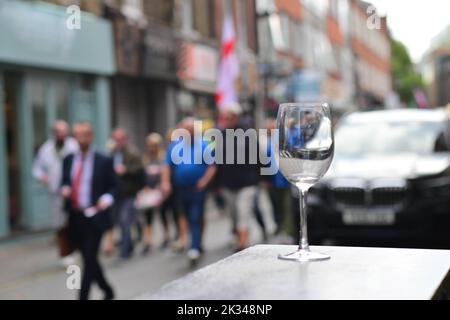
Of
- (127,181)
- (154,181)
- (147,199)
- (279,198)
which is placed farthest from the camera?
(279,198)

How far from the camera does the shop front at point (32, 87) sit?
12.7 metres

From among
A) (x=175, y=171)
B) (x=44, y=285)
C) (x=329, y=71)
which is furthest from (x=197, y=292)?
(x=329, y=71)

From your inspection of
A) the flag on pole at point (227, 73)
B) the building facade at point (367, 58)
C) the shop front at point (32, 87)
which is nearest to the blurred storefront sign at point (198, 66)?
the flag on pole at point (227, 73)

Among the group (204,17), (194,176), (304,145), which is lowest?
(194,176)

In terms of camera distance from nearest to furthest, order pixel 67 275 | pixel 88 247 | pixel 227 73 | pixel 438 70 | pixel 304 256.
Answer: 1. pixel 304 256
2. pixel 88 247
3. pixel 67 275
4. pixel 227 73
5. pixel 438 70

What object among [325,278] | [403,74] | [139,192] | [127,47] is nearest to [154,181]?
[139,192]

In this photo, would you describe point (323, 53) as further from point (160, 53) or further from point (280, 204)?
point (280, 204)

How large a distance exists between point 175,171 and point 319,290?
8.83 metres

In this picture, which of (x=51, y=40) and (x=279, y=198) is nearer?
(x=279, y=198)

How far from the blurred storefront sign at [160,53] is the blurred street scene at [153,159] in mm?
48

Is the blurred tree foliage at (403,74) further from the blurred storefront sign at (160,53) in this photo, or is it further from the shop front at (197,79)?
the blurred storefront sign at (160,53)

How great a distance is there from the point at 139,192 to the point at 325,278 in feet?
31.2

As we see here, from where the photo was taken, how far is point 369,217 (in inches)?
347

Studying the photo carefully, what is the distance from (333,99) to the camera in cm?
4081
